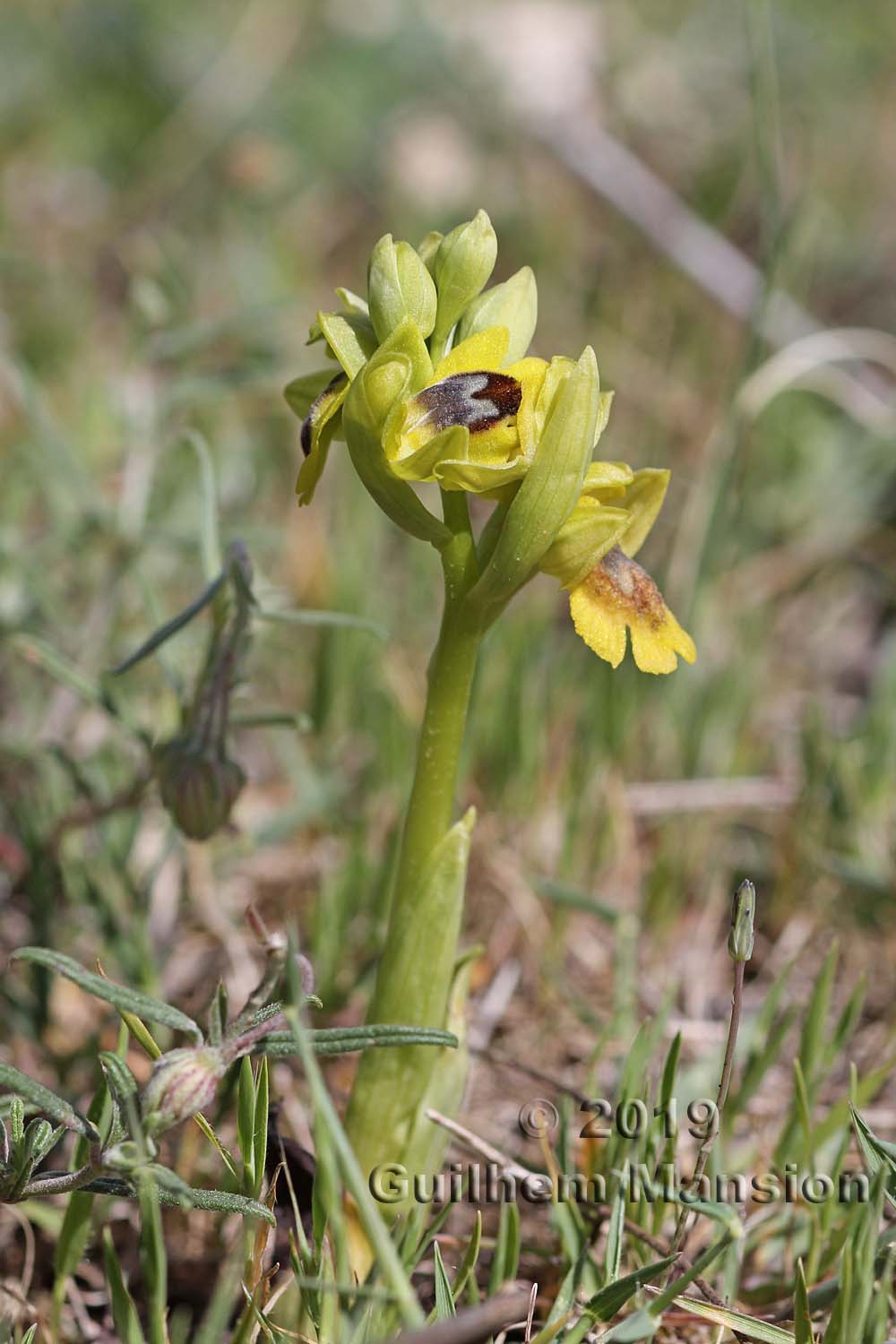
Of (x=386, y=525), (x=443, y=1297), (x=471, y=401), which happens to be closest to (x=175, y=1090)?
(x=443, y=1297)

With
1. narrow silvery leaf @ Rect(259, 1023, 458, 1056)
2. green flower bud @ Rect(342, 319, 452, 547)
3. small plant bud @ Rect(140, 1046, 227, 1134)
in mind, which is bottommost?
small plant bud @ Rect(140, 1046, 227, 1134)

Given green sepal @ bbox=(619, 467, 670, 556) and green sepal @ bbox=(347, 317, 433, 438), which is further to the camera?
green sepal @ bbox=(619, 467, 670, 556)

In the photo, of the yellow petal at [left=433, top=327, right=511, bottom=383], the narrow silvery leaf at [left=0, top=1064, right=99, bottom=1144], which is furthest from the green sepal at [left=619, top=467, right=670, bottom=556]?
the narrow silvery leaf at [left=0, top=1064, right=99, bottom=1144]

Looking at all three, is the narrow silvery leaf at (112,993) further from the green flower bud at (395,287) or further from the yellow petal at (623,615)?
the green flower bud at (395,287)

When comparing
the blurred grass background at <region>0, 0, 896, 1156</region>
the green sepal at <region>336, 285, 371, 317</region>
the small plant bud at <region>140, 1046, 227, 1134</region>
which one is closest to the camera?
the small plant bud at <region>140, 1046, 227, 1134</region>

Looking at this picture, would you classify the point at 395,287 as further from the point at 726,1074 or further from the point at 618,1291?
the point at 618,1291

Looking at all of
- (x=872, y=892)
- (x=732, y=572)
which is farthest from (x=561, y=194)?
(x=872, y=892)

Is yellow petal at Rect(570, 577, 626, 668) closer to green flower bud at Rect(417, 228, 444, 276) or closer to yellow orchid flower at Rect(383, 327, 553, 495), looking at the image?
yellow orchid flower at Rect(383, 327, 553, 495)
